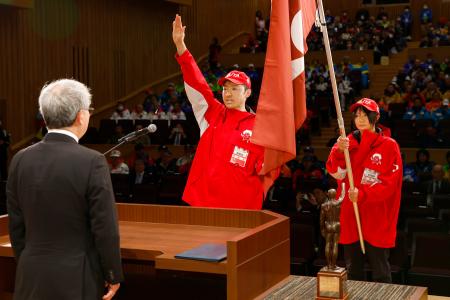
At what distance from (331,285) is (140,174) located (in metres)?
7.40

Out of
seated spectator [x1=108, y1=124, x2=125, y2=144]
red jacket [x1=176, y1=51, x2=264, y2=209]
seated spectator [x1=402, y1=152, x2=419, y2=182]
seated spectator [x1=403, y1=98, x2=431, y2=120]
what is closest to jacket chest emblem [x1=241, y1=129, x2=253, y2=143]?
red jacket [x1=176, y1=51, x2=264, y2=209]

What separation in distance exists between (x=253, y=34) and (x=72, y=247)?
19.0 metres

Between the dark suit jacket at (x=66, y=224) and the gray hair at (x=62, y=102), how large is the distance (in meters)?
0.09

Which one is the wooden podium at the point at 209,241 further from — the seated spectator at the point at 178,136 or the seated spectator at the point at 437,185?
the seated spectator at the point at 178,136

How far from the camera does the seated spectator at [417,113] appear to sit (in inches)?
450

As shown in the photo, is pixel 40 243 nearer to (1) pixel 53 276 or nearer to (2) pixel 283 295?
(1) pixel 53 276

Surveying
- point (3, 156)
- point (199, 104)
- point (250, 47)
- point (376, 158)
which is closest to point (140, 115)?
point (3, 156)

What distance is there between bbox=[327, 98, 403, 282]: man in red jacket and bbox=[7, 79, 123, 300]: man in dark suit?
7.02 feet

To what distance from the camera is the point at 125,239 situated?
286 cm

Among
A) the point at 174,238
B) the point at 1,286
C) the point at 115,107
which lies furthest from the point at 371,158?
the point at 115,107

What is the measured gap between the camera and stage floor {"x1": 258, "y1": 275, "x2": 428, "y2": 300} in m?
2.76

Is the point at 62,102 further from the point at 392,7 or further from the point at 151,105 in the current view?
the point at 392,7

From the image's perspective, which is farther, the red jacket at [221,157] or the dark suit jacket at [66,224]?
the red jacket at [221,157]

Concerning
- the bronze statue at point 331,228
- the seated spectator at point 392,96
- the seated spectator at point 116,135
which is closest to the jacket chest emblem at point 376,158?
the bronze statue at point 331,228
